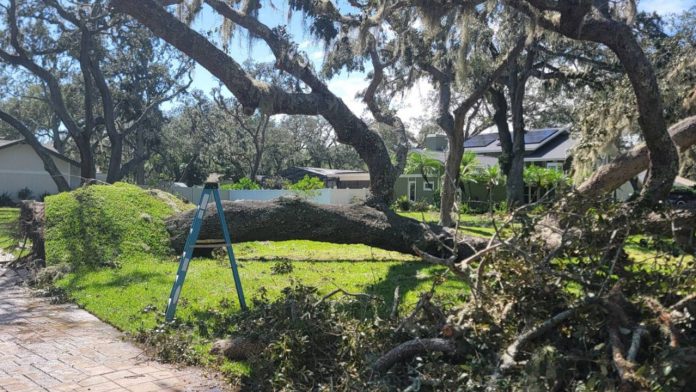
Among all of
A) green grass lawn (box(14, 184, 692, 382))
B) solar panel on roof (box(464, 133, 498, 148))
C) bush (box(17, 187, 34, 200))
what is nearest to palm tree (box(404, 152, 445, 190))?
solar panel on roof (box(464, 133, 498, 148))

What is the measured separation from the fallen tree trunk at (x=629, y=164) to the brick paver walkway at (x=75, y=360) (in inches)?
235

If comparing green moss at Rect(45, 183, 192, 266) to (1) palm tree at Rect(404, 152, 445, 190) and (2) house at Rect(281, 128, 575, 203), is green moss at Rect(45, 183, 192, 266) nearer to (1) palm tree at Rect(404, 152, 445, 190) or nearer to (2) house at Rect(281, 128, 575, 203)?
(2) house at Rect(281, 128, 575, 203)

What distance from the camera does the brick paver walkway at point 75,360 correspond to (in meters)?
4.94

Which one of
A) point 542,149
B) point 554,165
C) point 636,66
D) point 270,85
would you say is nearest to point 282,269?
point 270,85

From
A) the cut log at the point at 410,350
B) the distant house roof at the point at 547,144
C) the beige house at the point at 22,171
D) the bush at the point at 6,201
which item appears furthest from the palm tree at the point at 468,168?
the cut log at the point at 410,350

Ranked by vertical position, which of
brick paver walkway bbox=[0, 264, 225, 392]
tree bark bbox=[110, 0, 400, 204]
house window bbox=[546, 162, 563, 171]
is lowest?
brick paver walkway bbox=[0, 264, 225, 392]

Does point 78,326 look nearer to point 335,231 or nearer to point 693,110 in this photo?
point 335,231

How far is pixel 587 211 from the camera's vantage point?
191 inches

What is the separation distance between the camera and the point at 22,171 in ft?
127

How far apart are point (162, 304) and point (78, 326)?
3.23ft

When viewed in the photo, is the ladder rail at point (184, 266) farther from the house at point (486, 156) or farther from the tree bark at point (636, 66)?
the house at point (486, 156)

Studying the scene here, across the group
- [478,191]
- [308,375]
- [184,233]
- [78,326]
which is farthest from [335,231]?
[478,191]

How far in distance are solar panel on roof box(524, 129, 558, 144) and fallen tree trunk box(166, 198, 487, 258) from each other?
26005 mm

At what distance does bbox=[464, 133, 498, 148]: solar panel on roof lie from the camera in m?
41.0
